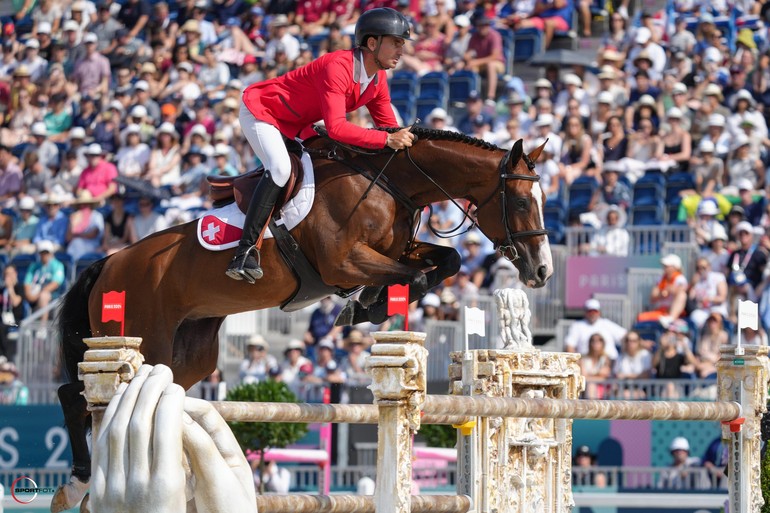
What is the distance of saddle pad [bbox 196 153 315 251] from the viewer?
6375 millimetres

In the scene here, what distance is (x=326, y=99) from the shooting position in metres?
6.23

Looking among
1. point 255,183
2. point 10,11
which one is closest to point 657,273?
point 255,183

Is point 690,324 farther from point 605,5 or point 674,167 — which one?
point 605,5

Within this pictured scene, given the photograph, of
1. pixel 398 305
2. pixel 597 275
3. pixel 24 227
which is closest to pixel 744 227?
pixel 597 275

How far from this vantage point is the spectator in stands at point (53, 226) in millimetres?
14828

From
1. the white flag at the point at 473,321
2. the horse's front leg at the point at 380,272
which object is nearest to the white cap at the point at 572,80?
the horse's front leg at the point at 380,272

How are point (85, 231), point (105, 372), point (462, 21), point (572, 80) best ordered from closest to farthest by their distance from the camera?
point (105, 372)
point (572, 80)
point (85, 231)
point (462, 21)

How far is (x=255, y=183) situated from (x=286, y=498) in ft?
6.04

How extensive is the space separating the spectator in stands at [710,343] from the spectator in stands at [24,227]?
25.3 feet

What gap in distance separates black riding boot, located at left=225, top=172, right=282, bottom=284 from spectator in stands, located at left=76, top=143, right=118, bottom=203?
914 centimetres

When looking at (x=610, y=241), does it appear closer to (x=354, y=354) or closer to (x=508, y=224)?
(x=354, y=354)

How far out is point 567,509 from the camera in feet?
20.3

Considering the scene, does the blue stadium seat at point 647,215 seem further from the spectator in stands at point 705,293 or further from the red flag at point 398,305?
the red flag at point 398,305

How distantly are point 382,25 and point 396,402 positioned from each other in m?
2.48
